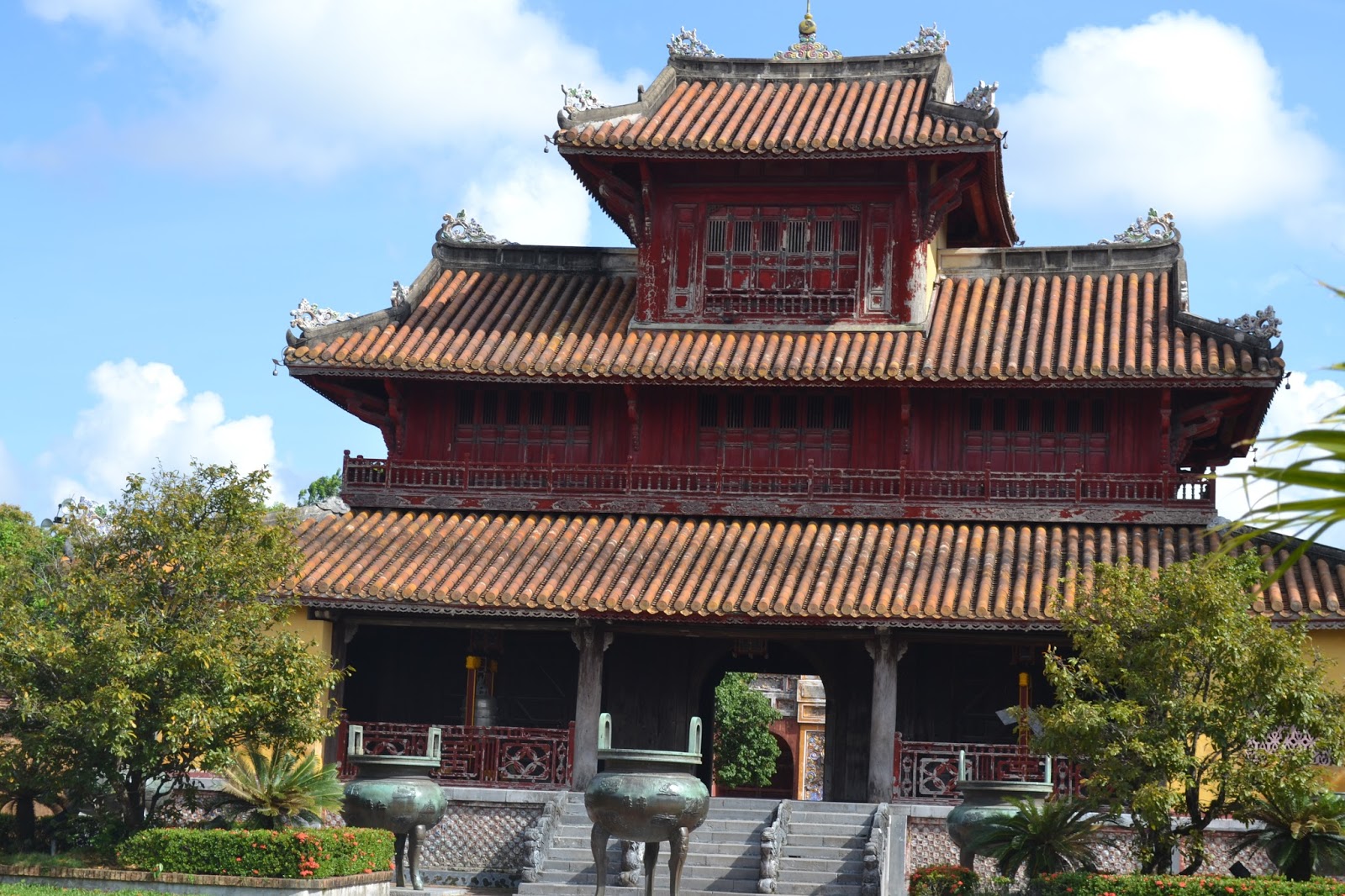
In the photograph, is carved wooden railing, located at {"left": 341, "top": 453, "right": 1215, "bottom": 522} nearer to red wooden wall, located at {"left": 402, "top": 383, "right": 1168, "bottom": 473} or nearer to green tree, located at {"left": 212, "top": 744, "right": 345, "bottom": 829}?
red wooden wall, located at {"left": 402, "top": 383, "right": 1168, "bottom": 473}

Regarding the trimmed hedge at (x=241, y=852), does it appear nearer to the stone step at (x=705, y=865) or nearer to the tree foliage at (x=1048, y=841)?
the stone step at (x=705, y=865)

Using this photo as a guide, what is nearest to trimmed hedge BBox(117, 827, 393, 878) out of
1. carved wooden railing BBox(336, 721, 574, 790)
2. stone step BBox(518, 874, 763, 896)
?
stone step BBox(518, 874, 763, 896)

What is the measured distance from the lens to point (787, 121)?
24781mm

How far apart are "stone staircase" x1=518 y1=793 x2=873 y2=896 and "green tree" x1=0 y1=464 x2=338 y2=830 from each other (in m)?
3.52

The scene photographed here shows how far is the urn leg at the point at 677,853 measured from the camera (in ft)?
53.4

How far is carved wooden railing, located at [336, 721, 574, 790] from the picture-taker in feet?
70.2

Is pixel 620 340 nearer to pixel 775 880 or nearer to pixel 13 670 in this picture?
pixel 775 880

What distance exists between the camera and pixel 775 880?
61.7ft

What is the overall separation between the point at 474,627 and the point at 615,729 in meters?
2.80

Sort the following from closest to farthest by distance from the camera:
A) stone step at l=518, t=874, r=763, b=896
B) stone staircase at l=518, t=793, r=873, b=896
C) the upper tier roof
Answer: stone step at l=518, t=874, r=763, b=896
stone staircase at l=518, t=793, r=873, b=896
the upper tier roof

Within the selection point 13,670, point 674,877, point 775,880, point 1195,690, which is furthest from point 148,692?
point 1195,690

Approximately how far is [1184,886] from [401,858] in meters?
9.30

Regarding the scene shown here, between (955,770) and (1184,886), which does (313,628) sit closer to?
(955,770)

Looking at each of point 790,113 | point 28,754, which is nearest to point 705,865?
point 28,754
